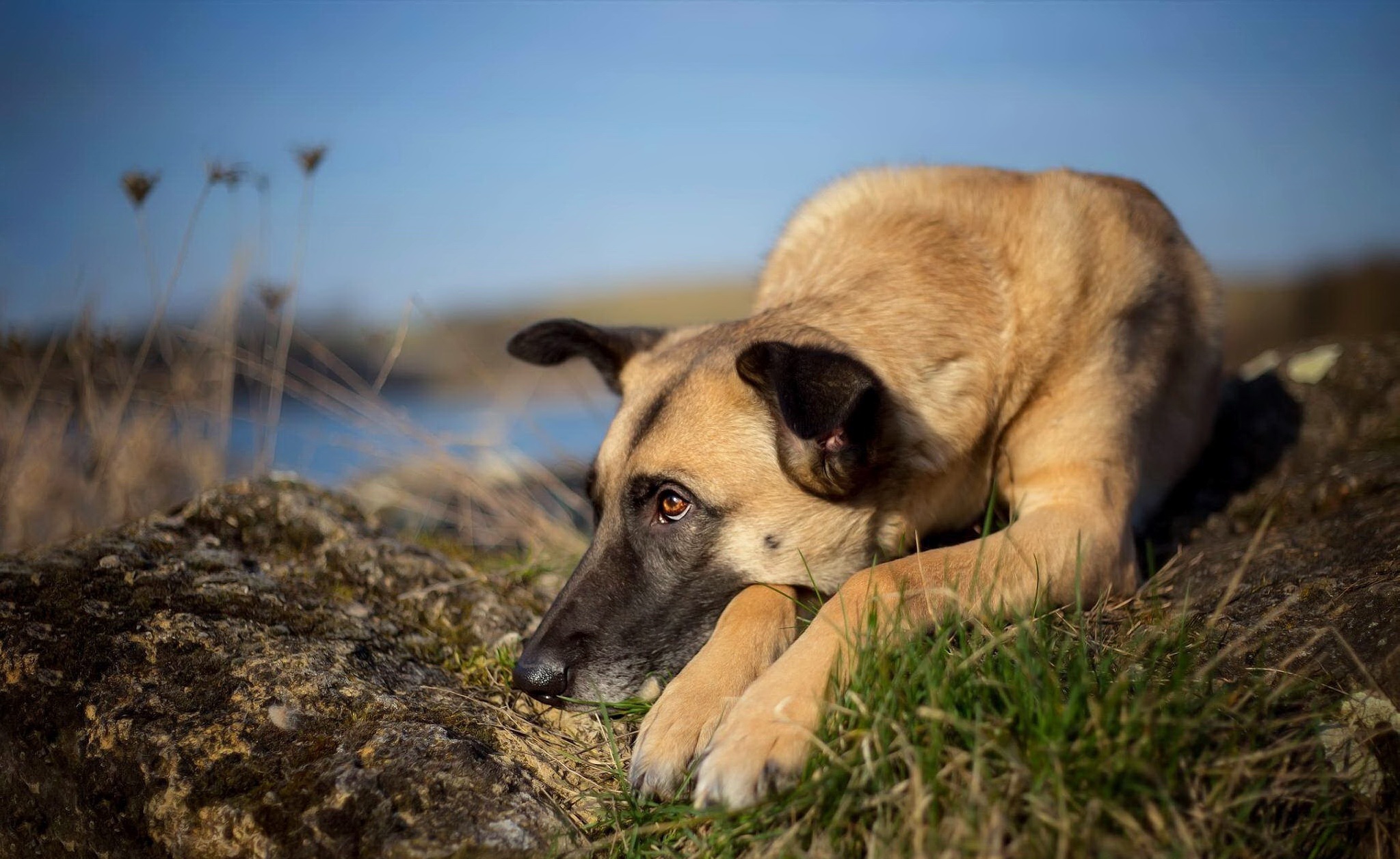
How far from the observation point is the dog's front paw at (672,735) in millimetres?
2396

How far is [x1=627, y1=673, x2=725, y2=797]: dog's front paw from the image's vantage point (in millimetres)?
2396

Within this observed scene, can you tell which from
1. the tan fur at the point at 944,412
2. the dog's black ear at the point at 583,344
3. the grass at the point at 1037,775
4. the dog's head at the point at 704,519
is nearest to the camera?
the grass at the point at 1037,775

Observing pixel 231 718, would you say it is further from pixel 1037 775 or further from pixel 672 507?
pixel 1037 775

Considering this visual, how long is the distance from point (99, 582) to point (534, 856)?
74.1 inches

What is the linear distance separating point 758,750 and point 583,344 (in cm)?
231

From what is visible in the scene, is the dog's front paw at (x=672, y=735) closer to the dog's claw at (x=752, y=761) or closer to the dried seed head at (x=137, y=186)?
the dog's claw at (x=752, y=761)

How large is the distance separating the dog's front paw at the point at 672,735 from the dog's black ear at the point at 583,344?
71.6 inches

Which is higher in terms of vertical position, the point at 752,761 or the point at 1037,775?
the point at 1037,775

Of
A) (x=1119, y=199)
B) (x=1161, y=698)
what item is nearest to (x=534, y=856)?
(x=1161, y=698)

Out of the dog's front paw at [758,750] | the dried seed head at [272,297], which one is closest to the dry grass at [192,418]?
the dried seed head at [272,297]

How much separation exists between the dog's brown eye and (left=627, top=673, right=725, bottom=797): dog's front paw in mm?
652

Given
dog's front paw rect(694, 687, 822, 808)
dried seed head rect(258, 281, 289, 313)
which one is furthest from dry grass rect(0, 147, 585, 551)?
dog's front paw rect(694, 687, 822, 808)

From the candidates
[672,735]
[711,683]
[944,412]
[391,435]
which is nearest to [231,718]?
[672,735]

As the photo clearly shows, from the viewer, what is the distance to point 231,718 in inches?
99.9
